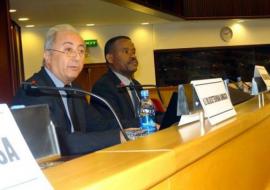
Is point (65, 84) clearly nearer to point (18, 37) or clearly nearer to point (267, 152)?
point (267, 152)

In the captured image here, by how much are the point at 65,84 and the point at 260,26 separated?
26.2 ft

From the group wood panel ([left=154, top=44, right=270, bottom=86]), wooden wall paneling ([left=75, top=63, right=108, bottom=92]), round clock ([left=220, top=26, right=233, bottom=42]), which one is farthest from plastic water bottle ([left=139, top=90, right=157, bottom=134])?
round clock ([left=220, top=26, right=233, bottom=42])

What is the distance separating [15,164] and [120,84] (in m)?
2.49

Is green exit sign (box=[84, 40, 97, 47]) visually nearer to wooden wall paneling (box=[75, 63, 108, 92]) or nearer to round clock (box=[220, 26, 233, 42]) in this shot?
wooden wall paneling (box=[75, 63, 108, 92])

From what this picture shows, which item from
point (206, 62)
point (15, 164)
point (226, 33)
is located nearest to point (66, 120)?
point (15, 164)

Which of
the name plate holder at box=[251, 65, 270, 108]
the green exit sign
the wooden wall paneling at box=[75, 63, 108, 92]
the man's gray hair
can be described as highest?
the green exit sign

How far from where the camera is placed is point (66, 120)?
84.8 inches

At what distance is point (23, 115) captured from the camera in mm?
1222

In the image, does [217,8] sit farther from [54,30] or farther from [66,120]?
[66,120]

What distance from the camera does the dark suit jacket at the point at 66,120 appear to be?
6.01 feet

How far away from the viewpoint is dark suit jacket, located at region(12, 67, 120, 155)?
1.83m

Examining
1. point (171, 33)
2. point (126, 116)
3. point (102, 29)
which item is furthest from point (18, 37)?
point (126, 116)

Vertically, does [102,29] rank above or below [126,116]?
above

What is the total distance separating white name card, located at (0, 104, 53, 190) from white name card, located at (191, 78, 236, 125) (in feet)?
2.87
